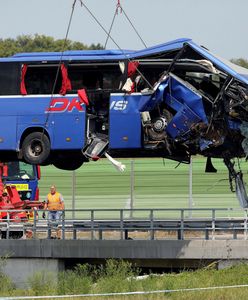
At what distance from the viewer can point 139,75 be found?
28.8 m

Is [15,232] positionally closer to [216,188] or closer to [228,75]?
[228,75]

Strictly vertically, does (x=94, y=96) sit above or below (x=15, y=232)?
above

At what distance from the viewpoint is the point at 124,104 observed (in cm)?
2878

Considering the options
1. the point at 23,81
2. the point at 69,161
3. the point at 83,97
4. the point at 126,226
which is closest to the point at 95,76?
the point at 83,97

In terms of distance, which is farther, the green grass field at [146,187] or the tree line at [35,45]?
the tree line at [35,45]

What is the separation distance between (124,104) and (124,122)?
42 centimetres

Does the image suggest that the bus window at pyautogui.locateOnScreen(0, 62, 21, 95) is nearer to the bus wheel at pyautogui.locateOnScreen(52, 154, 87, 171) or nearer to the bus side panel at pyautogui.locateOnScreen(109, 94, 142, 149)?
the bus wheel at pyautogui.locateOnScreen(52, 154, 87, 171)

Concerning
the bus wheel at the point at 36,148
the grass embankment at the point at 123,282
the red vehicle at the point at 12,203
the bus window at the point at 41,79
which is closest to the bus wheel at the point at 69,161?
the bus wheel at the point at 36,148

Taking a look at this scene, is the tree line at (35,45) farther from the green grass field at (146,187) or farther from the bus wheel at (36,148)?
the bus wheel at (36,148)

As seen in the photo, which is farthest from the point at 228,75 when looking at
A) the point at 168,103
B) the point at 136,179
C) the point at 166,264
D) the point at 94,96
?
the point at 136,179

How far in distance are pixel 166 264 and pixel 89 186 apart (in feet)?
52.3

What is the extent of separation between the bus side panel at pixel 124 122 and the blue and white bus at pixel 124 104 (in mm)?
23

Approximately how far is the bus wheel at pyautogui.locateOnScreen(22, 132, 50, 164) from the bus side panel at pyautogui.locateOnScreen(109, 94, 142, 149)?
5.83 feet

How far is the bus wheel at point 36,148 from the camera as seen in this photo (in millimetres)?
29812
